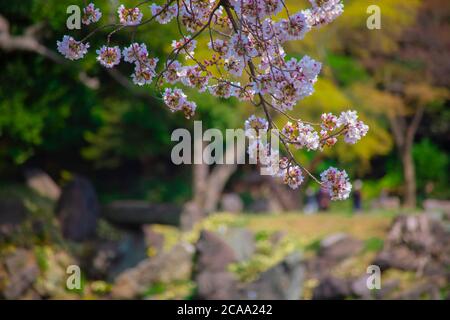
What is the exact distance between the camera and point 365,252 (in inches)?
643

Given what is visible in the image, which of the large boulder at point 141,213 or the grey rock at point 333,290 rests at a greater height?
the large boulder at point 141,213

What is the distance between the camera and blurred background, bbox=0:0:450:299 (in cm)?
1530

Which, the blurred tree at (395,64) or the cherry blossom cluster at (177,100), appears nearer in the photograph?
the cherry blossom cluster at (177,100)

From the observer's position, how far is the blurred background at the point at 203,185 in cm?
1530

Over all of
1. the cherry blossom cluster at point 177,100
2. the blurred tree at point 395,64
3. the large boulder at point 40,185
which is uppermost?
the blurred tree at point 395,64

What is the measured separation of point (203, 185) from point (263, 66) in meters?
16.5

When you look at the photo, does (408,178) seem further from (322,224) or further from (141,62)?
(141,62)

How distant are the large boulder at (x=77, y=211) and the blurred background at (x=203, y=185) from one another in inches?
Answer: 1.4

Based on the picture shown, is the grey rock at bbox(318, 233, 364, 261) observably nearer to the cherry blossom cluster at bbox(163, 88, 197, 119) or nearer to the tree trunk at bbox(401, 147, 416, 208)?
the tree trunk at bbox(401, 147, 416, 208)

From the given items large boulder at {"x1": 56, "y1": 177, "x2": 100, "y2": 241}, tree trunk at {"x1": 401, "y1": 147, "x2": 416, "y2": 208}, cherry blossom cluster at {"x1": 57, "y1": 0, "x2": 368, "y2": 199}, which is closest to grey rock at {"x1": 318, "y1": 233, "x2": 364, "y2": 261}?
large boulder at {"x1": 56, "y1": 177, "x2": 100, "y2": 241}

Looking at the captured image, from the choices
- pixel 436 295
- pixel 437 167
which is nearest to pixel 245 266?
pixel 436 295

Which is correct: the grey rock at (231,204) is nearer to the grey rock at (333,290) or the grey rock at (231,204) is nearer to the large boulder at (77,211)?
the large boulder at (77,211)

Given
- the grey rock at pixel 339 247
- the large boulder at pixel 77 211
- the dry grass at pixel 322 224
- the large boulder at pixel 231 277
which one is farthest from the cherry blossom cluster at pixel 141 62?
the large boulder at pixel 77 211

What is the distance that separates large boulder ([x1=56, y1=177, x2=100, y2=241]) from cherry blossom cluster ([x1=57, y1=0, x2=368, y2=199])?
41.9 ft
